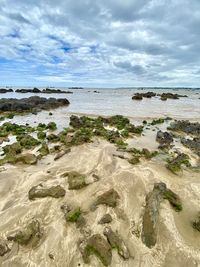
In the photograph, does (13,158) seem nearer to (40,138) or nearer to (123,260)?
(40,138)

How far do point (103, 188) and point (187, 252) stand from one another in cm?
329

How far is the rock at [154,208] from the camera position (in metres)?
6.37

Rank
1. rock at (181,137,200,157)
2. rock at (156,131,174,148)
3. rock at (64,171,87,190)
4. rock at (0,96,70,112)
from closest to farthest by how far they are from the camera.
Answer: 1. rock at (64,171,87,190)
2. rock at (181,137,200,157)
3. rock at (156,131,174,148)
4. rock at (0,96,70,112)

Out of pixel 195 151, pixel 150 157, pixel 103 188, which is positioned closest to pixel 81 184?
pixel 103 188

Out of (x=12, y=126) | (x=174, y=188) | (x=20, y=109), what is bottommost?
(x=20, y=109)

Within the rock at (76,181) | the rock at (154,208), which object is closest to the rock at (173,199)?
the rock at (154,208)

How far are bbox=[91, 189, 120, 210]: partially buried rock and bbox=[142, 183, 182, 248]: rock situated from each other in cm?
98

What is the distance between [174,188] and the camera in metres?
8.89

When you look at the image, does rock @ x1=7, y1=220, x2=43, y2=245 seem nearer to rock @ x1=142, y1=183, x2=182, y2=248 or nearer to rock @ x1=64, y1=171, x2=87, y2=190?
rock @ x1=64, y1=171, x2=87, y2=190

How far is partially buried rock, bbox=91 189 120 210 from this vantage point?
7.50 meters

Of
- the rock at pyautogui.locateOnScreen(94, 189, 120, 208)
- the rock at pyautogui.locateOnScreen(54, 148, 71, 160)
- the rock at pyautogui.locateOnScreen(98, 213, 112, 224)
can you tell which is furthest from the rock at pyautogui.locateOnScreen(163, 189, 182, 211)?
the rock at pyautogui.locateOnScreen(54, 148, 71, 160)

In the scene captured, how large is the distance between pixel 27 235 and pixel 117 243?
7.32ft

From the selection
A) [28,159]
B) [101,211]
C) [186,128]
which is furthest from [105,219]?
[186,128]

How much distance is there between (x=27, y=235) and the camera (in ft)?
20.1
